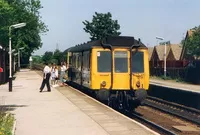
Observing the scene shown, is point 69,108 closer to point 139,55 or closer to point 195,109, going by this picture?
point 139,55

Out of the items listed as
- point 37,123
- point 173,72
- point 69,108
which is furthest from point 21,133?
point 173,72

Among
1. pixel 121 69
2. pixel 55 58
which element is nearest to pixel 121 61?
pixel 121 69

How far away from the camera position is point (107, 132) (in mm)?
11203

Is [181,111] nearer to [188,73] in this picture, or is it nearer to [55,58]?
[188,73]

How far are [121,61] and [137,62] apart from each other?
657 millimetres

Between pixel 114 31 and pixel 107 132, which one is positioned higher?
pixel 114 31

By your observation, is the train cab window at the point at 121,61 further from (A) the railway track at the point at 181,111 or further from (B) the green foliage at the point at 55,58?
(B) the green foliage at the point at 55,58

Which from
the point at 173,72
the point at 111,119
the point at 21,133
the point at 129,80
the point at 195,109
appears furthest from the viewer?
the point at 173,72

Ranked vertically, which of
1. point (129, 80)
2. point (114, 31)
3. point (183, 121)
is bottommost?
point (183, 121)

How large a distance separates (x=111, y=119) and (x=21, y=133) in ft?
11.3

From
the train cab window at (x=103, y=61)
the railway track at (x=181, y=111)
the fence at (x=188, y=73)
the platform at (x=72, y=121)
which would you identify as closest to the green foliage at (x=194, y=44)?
the fence at (x=188, y=73)

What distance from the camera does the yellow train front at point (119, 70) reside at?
1800 cm

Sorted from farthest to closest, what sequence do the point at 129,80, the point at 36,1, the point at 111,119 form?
the point at 36,1 → the point at 129,80 → the point at 111,119

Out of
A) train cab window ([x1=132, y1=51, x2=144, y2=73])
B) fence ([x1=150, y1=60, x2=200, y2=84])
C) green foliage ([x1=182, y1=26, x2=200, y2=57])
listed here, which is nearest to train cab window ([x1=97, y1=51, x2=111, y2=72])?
train cab window ([x1=132, y1=51, x2=144, y2=73])
